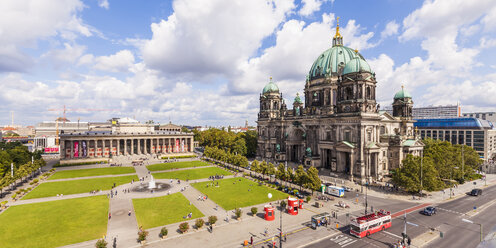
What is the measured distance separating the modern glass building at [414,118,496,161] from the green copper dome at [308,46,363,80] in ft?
202

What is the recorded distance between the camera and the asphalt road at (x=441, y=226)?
33969 mm

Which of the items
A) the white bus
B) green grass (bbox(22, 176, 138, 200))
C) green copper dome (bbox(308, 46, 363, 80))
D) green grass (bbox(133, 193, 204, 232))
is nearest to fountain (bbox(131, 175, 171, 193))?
green grass (bbox(133, 193, 204, 232))

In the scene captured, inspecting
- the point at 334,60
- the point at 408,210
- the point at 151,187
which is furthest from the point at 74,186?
the point at 334,60

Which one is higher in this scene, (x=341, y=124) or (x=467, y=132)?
(x=341, y=124)

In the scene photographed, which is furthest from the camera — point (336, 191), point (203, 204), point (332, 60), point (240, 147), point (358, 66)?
point (240, 147)

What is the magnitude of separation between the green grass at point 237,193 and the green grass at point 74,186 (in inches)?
989

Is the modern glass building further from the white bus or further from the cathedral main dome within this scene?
the white bus

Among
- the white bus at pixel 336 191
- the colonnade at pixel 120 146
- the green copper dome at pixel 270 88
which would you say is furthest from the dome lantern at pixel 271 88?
the white bus at pixel 336 191

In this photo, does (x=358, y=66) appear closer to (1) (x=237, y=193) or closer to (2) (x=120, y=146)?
(1) (x=237, y=193)

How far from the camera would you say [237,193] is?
58.7m

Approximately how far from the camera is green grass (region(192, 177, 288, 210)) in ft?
170

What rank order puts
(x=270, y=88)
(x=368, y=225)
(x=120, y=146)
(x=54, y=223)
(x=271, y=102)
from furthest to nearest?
(x=120, y=146)
(x=270, y=88)
(x=271, y=102)
(x=54, y=223)
(x=368, y=225)

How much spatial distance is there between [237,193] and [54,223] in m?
35.5

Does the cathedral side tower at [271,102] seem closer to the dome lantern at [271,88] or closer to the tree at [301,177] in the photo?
the dome lantern at [271,88]
